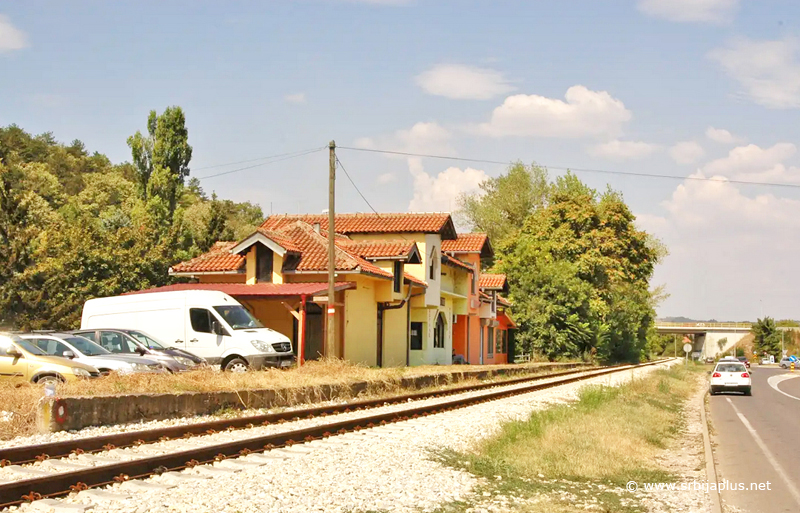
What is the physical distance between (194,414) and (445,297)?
98.9ft

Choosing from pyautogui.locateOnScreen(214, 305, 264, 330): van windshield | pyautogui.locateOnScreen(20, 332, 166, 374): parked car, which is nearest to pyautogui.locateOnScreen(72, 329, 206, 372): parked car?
pyautogui.locateOnScreen(20, 332, 166, 374): parked car

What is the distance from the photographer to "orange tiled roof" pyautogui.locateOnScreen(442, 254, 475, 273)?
43719 mm

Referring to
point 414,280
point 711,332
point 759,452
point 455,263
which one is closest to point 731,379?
point 414,280

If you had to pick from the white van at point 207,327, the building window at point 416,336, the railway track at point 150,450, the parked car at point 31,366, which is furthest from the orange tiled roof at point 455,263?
the parked car at point 31,366

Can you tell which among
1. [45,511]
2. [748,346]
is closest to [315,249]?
[45,511]

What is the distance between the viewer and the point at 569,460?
1248cm

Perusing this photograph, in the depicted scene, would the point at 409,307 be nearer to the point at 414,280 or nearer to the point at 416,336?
the point at 414,280

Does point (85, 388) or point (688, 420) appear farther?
point (688, 420)

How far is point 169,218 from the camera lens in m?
52.0

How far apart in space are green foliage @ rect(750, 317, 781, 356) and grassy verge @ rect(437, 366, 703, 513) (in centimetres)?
12028

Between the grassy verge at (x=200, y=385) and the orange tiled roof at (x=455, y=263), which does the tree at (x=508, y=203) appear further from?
the grassy verge at (x=200, y=385)

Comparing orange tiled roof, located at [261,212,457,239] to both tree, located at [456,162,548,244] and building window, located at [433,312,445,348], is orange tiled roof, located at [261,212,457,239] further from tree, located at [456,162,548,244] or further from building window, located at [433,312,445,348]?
tree, located at [456,162,548,244]

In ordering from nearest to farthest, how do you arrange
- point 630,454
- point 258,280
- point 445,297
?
point 630,454 < point 258,280 < point 445,297

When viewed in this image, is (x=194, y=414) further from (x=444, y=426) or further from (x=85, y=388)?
(x=444, y=426)
